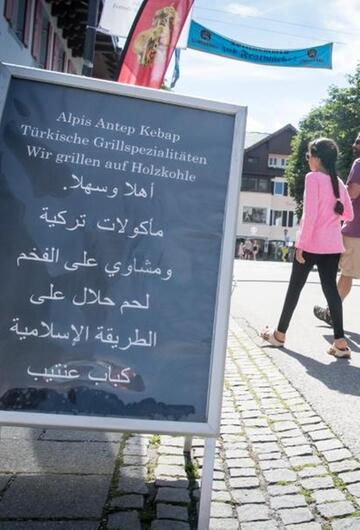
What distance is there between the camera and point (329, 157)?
5.30 metres

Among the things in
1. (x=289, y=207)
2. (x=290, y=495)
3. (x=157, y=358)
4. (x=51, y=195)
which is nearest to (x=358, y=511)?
(x=290, y=495)

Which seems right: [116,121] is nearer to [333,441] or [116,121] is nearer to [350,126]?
[333,441]

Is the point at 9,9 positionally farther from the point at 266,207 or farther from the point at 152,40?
the point at 266,207

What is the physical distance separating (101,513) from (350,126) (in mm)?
38378

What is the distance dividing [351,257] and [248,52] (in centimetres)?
819

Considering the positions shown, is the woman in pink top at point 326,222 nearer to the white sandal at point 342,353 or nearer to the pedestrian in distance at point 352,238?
the white sandal at point 342,353

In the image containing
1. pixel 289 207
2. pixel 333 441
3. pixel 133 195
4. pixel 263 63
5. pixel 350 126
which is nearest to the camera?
pixel 133 195

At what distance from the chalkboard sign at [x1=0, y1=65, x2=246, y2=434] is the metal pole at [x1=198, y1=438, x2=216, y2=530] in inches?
3.0

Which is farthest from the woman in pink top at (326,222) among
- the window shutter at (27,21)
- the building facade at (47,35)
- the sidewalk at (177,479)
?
the window shutter at (27,21)

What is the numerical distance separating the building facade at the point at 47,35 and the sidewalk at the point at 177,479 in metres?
8.88

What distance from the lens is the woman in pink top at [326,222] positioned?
527 cm

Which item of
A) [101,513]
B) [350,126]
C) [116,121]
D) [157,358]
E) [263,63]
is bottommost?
[101,513]

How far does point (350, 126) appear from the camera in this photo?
126 ft

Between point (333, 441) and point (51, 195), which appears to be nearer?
point (51, 195)
